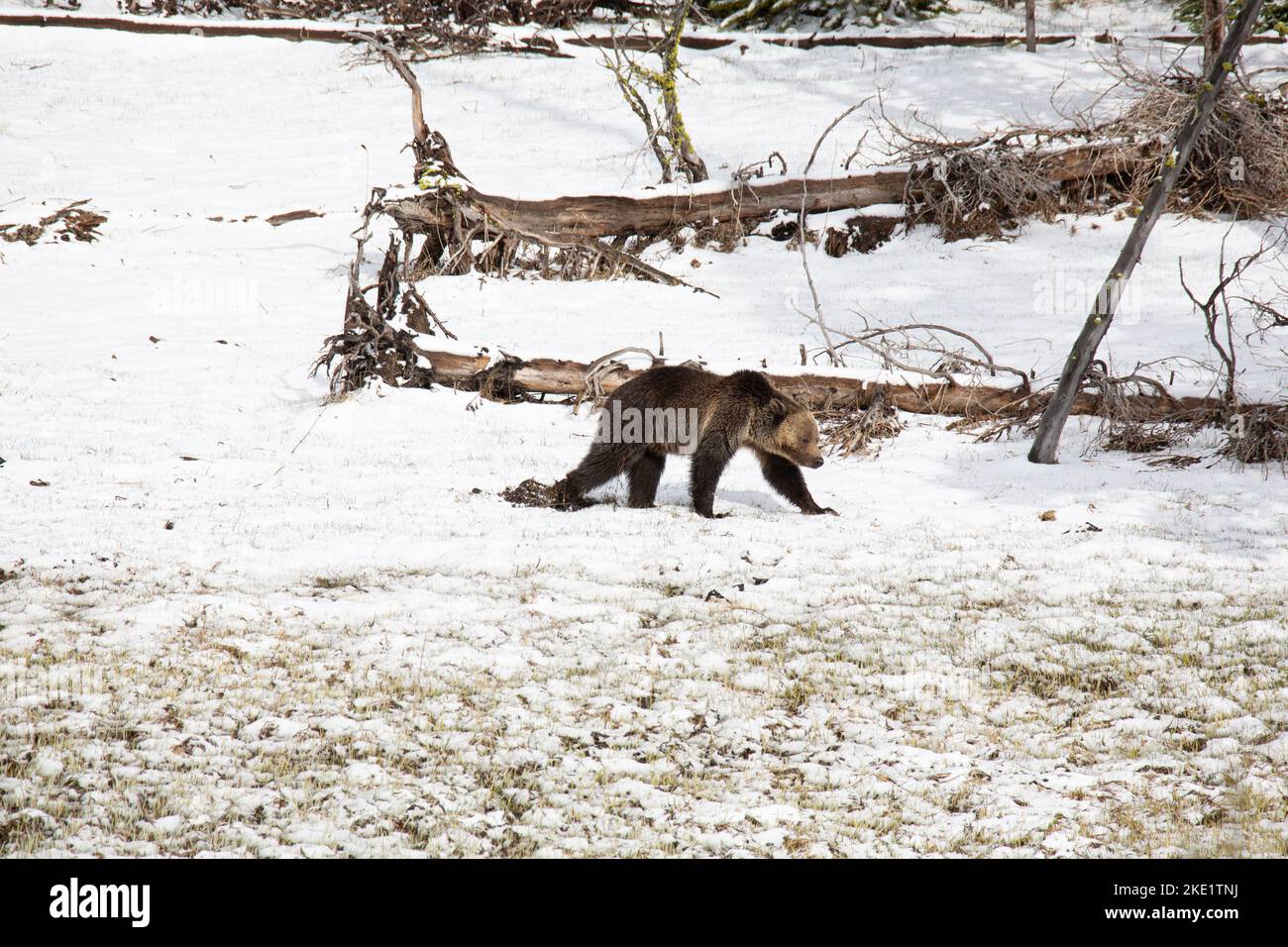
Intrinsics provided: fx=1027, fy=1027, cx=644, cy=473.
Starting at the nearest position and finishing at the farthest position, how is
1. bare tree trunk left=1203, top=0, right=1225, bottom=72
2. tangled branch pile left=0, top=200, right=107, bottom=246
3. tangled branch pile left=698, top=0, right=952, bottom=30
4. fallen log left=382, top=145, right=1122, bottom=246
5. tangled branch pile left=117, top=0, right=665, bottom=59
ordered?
bare tree trunk left=1203, top=0, right=1225, bottom=72 < fallen log left=382, top=145, right=1122, bottom=246 < tangled branch pile left=0, top=200, right=107, bottom=246 < tangled branch pile left=117, top=0, right=665, bottom=59 < tangled branch pile left=698, top=0, right=952, bottom=30

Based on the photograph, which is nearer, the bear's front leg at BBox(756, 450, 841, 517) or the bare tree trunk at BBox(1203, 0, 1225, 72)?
the bear's front leg at BBox(756, 450, 841, 517)

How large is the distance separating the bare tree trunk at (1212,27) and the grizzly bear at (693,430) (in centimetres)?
556

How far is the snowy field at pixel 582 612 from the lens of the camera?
Result: 4.88 metres

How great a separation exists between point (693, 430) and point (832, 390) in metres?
3.51

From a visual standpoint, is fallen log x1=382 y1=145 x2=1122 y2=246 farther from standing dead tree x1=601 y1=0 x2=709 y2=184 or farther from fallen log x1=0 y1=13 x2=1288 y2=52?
fallen log x1=0 y1=13 x2=1288 y2=52

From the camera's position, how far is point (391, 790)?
496 centimetres

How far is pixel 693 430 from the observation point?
31.4 ft

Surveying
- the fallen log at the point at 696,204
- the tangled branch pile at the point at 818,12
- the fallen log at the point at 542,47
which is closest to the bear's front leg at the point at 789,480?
the fallen log at the point at 696,204

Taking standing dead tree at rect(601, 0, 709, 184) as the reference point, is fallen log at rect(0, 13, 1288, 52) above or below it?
above

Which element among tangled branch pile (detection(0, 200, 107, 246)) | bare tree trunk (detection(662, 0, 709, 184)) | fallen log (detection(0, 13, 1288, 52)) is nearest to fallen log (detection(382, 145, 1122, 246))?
bare tree trunk (detection(662, 0, 709, 184))

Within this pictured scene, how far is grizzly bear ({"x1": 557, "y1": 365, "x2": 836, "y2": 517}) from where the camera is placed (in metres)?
→ 9.36

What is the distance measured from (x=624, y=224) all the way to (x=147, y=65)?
57.4 feet

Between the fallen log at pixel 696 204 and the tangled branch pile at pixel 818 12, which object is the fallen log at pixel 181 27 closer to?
the tangled branch pile at pixel 818 12

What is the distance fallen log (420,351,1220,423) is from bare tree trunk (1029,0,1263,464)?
3.75ft
